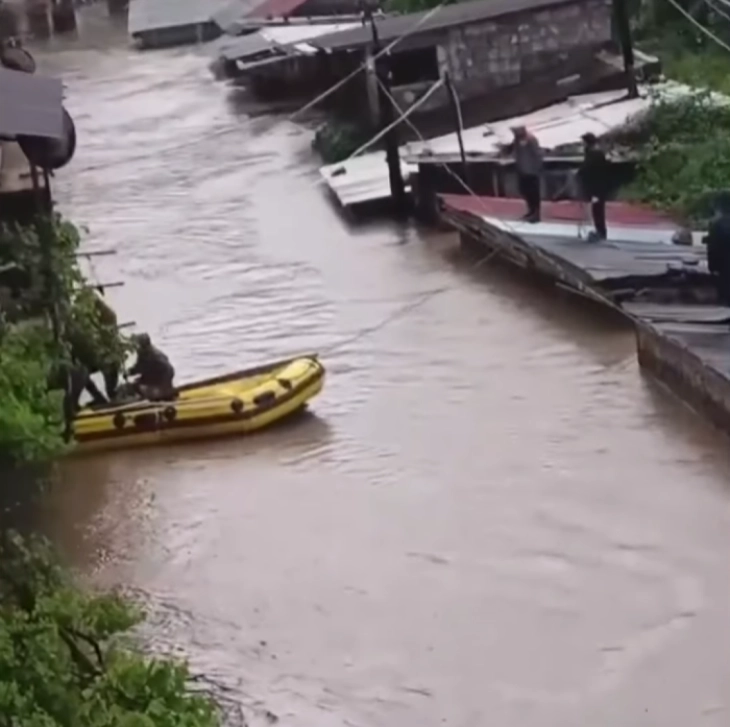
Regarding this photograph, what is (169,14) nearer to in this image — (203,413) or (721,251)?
(203,413)

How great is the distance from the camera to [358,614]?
495 inches

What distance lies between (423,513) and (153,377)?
11.3ft

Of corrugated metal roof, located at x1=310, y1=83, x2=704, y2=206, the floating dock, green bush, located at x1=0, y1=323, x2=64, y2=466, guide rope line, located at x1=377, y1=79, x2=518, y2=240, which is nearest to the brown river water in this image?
guide rope line, located at x1=377, y1=79, x2=518, y2=240

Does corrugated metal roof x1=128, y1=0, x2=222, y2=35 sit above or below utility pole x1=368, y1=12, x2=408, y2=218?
above

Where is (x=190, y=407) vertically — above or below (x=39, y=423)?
below

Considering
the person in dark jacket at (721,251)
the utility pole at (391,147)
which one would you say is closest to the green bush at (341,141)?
the utility pole at (391,147)

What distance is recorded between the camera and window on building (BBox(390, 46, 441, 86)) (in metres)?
28.0

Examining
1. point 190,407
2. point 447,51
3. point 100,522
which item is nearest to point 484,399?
point 190,407

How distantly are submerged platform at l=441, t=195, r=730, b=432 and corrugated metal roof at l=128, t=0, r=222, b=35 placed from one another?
2316 centimetres

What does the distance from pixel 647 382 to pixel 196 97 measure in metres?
22.3

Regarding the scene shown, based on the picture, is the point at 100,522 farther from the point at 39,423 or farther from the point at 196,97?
the point at 196,97

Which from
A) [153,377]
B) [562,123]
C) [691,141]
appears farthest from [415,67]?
[153,377]

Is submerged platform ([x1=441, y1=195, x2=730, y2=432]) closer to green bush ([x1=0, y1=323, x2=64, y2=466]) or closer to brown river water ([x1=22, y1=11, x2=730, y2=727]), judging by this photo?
brown river water ([x1=22, y1=11, x2=730, y2=727])

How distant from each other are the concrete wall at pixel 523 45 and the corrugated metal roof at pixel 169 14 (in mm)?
16808
